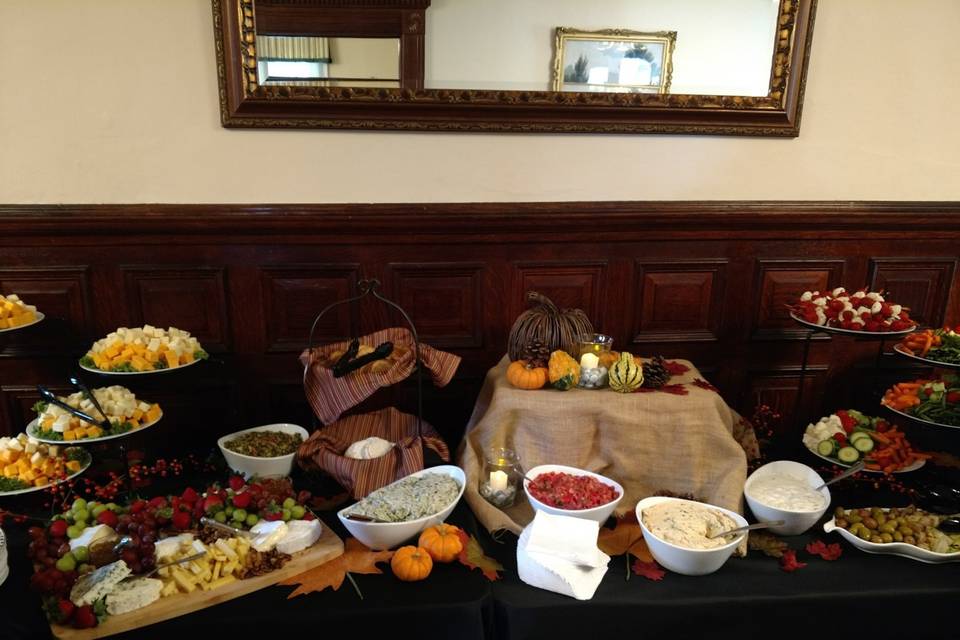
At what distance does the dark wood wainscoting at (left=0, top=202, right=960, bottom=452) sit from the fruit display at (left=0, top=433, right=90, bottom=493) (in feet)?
1.00

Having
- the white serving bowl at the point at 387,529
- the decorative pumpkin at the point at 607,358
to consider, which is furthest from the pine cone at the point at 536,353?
the white serving bowl at the point at 387,529

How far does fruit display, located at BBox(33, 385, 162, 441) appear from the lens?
64.3 inches

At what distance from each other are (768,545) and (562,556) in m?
0.56

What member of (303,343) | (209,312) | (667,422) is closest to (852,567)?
(667,422)

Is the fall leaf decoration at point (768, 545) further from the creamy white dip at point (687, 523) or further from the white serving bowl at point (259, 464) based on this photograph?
the white serving bowl at point (259, 464)

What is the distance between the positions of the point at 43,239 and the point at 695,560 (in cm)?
213

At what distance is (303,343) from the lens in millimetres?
2139

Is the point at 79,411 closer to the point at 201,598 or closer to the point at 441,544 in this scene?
the point at 201,598

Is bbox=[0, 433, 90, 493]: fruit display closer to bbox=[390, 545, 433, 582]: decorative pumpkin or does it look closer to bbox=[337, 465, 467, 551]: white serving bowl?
bbox=[337, 465, 467, 551]: white serving bowl

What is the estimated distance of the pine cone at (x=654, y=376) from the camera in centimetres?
182

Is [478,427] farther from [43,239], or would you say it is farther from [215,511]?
[43,239]

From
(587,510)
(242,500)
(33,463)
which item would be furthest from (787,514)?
(33,463)

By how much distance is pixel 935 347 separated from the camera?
193 cm

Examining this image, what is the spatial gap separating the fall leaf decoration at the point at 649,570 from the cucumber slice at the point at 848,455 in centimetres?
77
